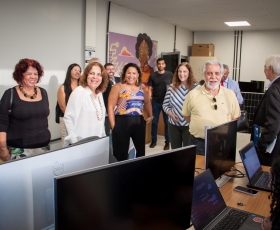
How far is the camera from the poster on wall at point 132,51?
19.2 feet

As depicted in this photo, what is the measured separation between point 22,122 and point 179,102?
171 centimetres

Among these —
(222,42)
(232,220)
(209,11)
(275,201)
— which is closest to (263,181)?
(232,220)

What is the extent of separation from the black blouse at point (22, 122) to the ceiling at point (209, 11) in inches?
156

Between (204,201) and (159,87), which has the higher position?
(159,87)

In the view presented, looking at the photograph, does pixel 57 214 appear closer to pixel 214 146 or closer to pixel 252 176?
pixel 214 146

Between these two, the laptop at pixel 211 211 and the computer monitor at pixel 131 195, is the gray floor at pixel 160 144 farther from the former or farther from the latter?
the computer monitor at pixel 131 195

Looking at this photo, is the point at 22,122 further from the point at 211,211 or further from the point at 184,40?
the point at 184,40

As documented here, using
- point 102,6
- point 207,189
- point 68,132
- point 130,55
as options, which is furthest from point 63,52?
point 207,189

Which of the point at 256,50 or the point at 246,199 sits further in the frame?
the point at 256,50

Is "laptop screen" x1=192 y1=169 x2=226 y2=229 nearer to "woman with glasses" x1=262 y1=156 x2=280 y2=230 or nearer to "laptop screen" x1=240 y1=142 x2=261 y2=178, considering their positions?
"woman with glasses" x1=262 y1=156 x2=280 y2=230

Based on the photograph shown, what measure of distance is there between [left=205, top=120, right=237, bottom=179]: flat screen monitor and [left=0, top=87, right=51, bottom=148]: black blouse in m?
1.38

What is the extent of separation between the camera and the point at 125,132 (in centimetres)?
311

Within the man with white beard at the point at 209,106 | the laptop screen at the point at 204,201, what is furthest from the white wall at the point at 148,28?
the laptop screen at the point at 204,201

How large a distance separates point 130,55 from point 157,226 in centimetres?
561
